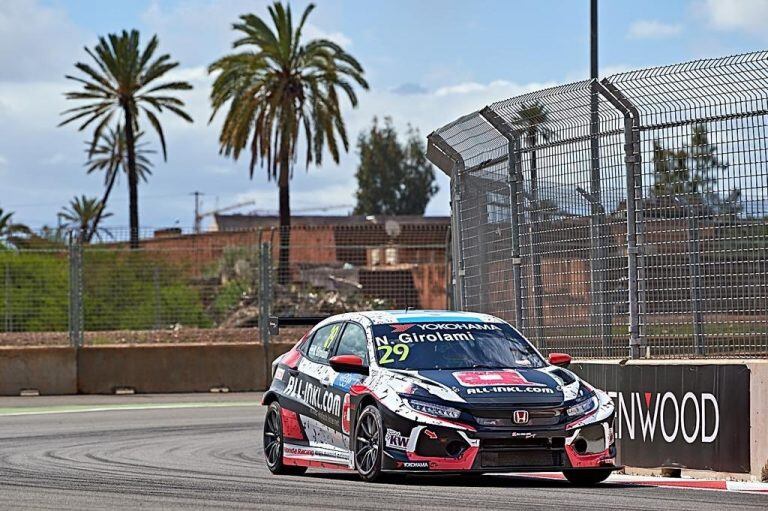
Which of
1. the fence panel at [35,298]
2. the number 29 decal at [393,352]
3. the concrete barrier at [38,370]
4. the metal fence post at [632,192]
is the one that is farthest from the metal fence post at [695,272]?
→ the fence panel at [35,298]

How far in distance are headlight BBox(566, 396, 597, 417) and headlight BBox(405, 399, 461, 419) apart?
31.8 inches

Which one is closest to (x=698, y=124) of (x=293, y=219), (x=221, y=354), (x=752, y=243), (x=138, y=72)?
(x=752, y=243)

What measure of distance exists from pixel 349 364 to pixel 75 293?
16499mm

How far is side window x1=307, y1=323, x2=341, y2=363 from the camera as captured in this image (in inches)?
493

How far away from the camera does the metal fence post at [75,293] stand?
89.2ft

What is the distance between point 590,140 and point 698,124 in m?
1.51

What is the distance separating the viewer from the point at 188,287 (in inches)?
1147

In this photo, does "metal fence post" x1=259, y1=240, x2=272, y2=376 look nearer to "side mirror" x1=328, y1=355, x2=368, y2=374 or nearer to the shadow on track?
the shadow on track

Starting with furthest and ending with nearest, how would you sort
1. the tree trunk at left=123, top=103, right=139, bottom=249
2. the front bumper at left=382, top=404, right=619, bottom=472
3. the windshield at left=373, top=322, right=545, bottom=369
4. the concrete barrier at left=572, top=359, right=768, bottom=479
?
the tree trunk at left=123, top=103, right=139, bottom=249 < the windshield at left=373, top=322, right=545, bottom=369 < the concrete barrier at left=572, top=359, right=768, bottom=479 < the front bumper at left=382, top=404, right=619, bottom=472

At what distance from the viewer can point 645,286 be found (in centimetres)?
1285

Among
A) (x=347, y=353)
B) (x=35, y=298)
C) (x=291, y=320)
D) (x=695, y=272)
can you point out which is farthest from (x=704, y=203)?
(x=35, y=298)

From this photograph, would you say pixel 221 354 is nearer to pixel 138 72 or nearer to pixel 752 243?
pixel 752 243

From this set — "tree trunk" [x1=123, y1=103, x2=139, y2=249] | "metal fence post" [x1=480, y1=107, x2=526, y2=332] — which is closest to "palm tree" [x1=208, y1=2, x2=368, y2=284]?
"tree trunk" [x1=123, y1=103, x2=139, y2=249]

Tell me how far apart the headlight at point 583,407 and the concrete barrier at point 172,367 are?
17071 mm
